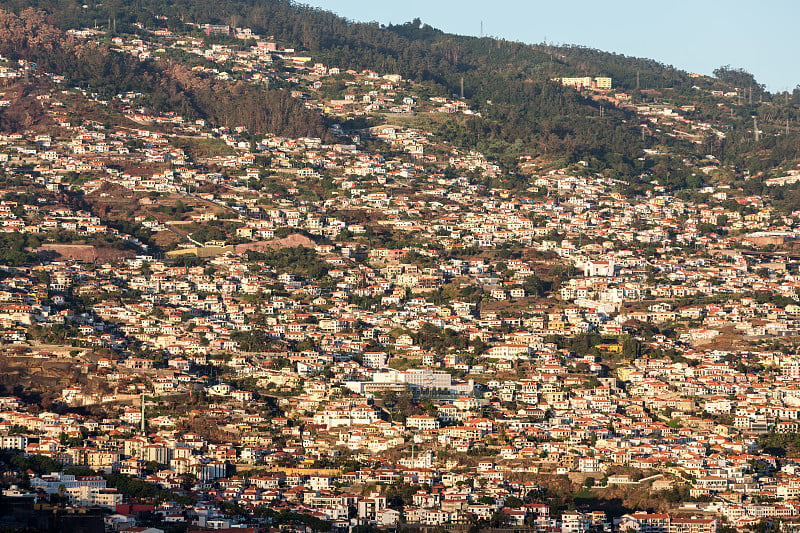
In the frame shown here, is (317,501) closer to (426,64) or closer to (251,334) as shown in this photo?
(251,334)

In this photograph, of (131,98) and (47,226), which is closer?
(47,226)

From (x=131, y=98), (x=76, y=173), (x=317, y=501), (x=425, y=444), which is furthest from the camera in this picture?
(x=131, y=98)

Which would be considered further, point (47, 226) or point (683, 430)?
point (47, 226)

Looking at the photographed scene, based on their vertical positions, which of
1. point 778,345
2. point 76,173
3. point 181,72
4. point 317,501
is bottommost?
point 317,501

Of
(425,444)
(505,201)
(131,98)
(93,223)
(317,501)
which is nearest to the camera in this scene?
(317,501)

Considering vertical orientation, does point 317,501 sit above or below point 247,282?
below

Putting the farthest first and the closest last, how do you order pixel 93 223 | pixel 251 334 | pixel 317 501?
pixel 93 223 < pixel 251 334 < pixel 317 501

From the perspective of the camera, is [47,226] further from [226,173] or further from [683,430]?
[683,430]

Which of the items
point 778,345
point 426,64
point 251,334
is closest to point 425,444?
point 251,334

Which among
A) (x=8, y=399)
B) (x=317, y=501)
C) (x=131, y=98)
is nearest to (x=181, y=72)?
(x=131, y=98)
